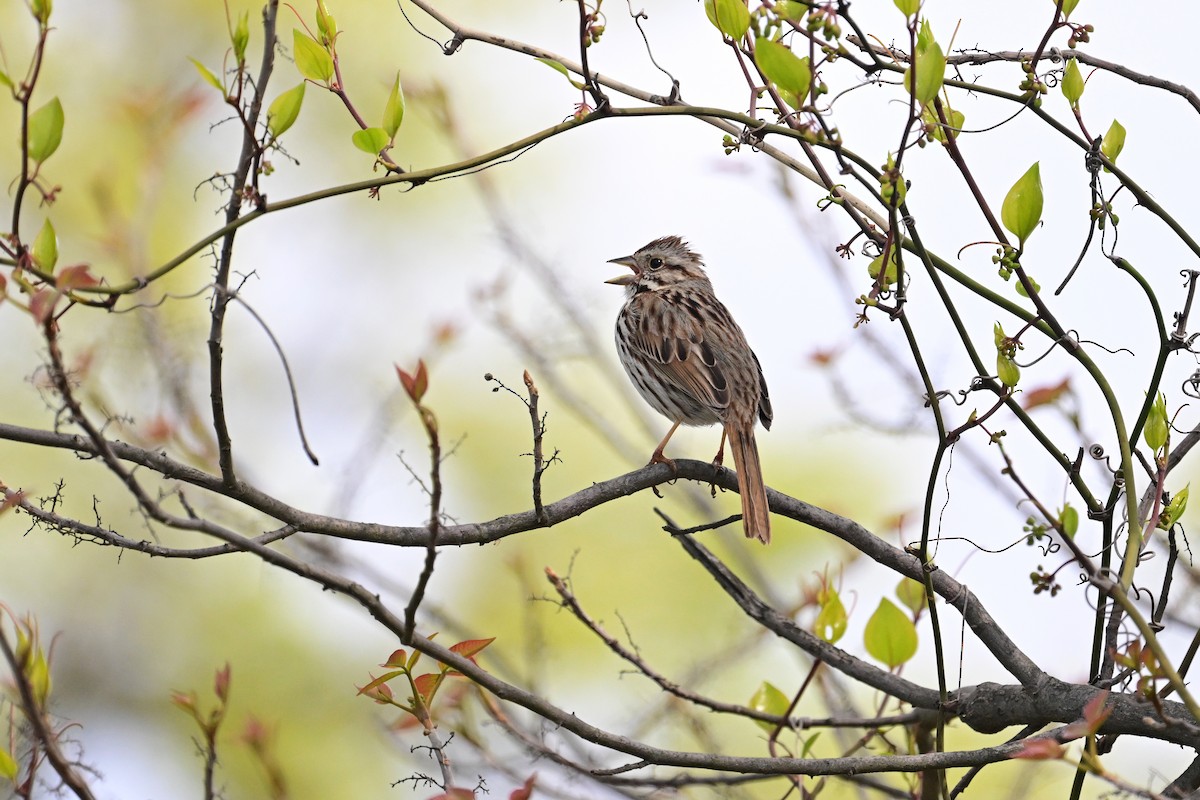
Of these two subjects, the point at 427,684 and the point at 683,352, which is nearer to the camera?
the point at 427,684

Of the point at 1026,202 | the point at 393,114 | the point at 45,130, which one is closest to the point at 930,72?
the point at 1026,202

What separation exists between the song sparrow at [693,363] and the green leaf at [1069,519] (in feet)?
6.22

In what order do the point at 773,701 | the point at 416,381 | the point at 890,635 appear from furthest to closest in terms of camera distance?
the point at 773,701 → the point at 890,635 → the point at 416,381

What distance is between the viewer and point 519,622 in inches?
335

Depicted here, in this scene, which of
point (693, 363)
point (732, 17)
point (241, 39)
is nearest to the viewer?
point (241, 39)

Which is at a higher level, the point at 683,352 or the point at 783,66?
the point at 683,352

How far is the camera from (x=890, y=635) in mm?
3504

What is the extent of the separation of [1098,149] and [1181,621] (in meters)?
1.54

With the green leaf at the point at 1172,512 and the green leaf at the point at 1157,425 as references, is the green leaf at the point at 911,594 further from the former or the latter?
the green leaf at the point at 1157,425

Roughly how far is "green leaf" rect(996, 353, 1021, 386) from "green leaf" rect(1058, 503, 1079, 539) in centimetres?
32

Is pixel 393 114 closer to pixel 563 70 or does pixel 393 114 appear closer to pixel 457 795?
pixel 563 70

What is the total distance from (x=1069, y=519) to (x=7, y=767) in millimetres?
2304

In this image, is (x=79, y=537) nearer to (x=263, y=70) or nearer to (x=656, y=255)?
(x=263, y=70)

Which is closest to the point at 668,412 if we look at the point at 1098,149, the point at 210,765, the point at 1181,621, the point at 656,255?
the point at 656,255
